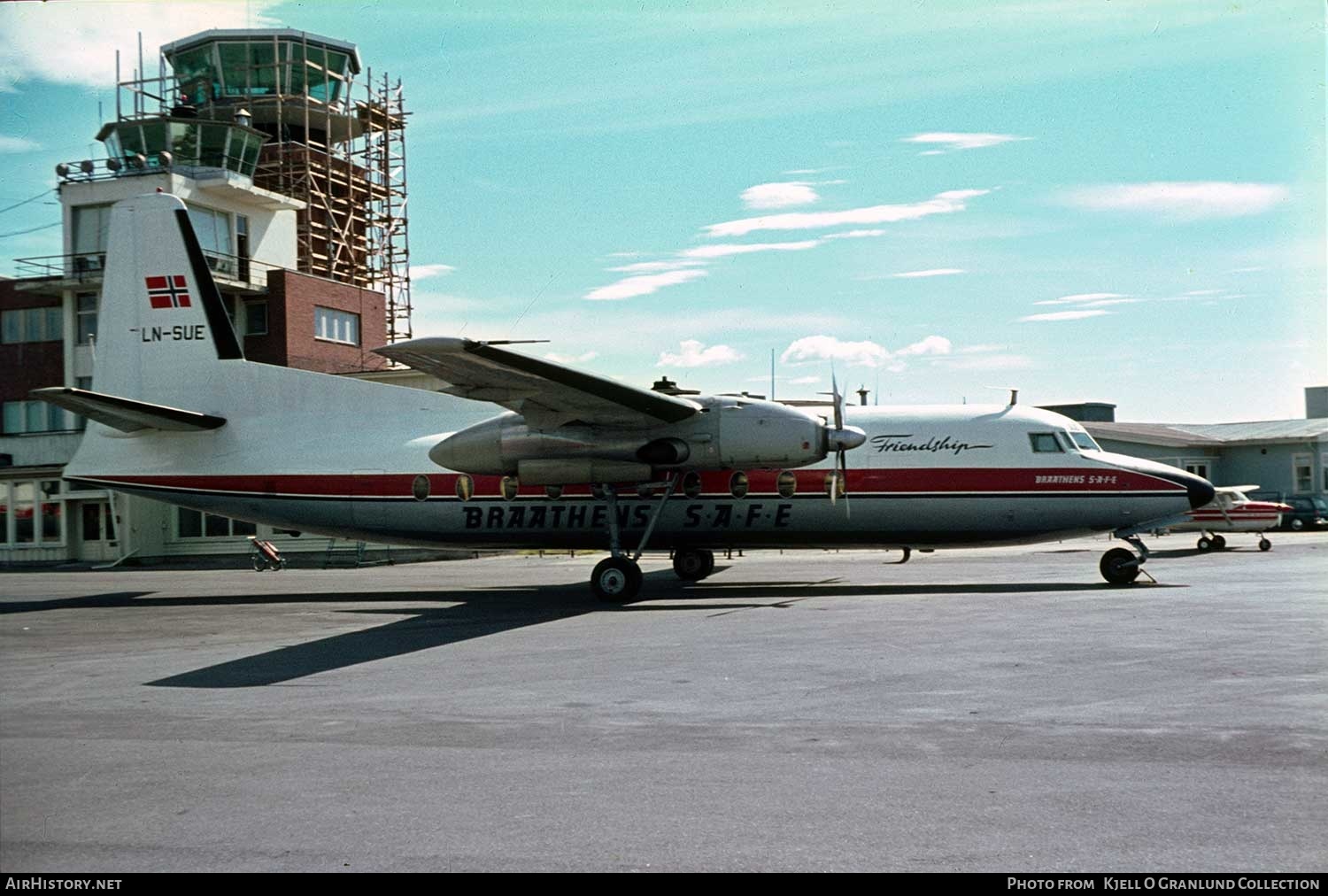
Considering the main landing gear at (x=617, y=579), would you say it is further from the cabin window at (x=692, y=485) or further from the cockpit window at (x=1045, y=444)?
the cockpit window at (x=1045, y=444)

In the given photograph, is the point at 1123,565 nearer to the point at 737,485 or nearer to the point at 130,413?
the point at 737,485

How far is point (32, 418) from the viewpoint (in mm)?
44125

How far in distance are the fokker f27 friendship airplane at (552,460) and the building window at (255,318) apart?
20.9 meters

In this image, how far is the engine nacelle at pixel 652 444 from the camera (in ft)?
63.9

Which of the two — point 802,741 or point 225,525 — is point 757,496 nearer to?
point 802,741

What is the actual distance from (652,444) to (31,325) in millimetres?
35094

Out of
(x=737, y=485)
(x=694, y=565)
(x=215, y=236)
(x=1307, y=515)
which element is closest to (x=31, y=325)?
(x=215, y=236)

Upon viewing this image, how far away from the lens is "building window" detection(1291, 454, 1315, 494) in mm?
59750

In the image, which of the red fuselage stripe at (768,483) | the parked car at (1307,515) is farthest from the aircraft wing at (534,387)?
the parked car at (1307,515)

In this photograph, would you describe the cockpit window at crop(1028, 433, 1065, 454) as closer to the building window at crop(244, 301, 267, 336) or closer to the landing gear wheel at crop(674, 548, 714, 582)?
the landing gear wheel at crop(674, 548, 714, 582)

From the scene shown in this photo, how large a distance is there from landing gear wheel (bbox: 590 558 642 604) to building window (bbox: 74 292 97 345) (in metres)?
31.3

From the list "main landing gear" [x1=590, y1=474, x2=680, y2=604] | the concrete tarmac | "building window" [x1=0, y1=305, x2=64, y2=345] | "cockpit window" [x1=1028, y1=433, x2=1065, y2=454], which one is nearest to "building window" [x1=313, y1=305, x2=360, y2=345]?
"building window" [x1=0, y1=305, x2=64, y2=345]

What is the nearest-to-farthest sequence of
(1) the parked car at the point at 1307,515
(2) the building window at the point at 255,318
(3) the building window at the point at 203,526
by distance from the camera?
(3) the building window at the point at 203,526
(2) the building window at the point at 255,318
(1) the parked car at the point at 1307,515

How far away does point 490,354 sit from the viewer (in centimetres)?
1547
